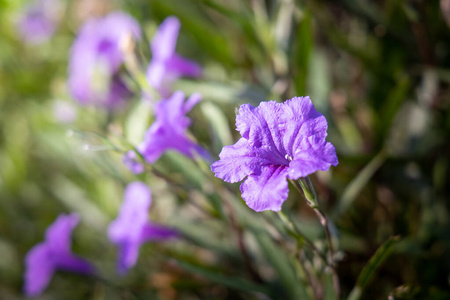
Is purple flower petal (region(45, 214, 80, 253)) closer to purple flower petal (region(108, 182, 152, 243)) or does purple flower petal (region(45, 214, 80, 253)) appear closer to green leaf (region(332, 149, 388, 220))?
purple flower petal (region(108, 182, 152, 243))

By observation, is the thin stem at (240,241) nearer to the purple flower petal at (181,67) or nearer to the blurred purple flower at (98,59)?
the purple flower petal at (181,67)

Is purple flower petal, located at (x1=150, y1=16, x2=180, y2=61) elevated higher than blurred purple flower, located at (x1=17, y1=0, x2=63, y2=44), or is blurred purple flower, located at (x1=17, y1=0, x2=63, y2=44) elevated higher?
purple flower petal, located at (x1=150, y1=16, x2=180, y2=61)

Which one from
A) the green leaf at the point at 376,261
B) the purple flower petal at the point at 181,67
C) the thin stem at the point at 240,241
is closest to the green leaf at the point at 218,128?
the thin stem at the point at 240,241

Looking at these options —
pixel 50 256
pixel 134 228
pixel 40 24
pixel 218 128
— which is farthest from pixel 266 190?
pixel 40 24

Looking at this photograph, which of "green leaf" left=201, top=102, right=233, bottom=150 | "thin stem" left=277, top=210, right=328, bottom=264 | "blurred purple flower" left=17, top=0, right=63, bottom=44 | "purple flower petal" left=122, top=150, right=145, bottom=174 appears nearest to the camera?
"thin stem" left=277, top=210, right=328, bottom=264

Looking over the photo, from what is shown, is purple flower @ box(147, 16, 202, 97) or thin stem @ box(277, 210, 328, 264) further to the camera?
purple flower @ box(147, 16, 202, 97)

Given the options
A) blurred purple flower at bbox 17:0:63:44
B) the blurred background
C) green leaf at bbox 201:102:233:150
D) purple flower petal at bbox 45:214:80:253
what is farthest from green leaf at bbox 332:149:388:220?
Answer: blurred purple flower at bbox 17:0:63:44
